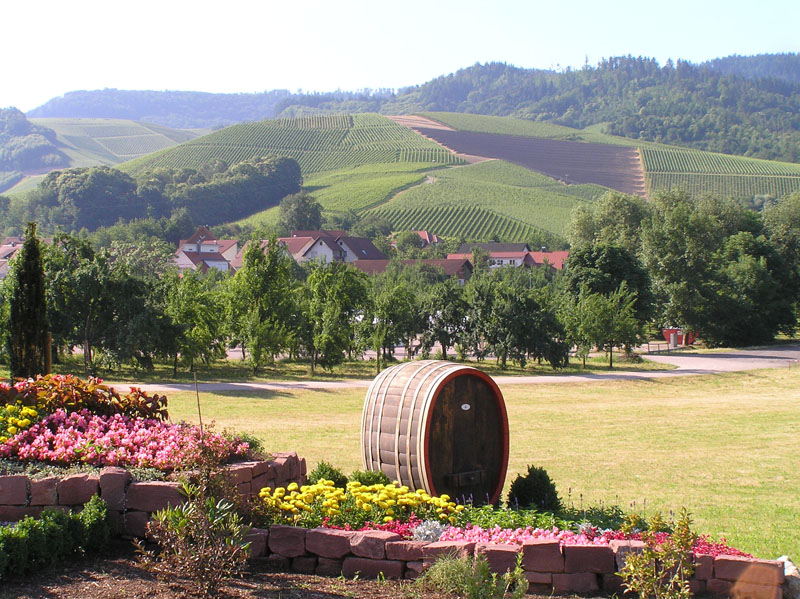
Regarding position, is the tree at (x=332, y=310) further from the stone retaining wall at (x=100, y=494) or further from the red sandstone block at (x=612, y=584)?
the red sandstone block at (x=612, y=584)

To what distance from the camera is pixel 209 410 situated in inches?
830

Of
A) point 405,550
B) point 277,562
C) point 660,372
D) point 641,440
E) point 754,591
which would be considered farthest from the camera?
point 660,372

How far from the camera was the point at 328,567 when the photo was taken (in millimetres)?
7305

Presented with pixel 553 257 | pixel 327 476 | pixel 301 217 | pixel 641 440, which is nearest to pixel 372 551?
pixel 327 476

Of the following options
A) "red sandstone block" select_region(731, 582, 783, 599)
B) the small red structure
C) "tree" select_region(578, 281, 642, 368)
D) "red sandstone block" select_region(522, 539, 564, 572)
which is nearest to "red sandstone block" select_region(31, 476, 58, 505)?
"red sandstone block" select_region(522, 539, 564, 572)

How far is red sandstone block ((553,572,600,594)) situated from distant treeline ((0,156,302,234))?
126m

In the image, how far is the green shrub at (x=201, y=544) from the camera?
20.5 feet

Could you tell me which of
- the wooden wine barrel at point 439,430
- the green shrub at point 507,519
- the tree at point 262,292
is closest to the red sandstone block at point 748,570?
the green shrub at point 507,519

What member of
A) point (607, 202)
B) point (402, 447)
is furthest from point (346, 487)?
point (607, 202)

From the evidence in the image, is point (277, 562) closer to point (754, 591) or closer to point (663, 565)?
point (663, 565)

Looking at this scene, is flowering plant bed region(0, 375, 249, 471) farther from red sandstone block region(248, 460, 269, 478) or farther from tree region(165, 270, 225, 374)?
tree region(165, 270, 225, 374)

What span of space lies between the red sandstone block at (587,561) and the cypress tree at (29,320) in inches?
517

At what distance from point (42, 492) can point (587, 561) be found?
5.24 metres

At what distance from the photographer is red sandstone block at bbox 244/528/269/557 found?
24.3 ft
